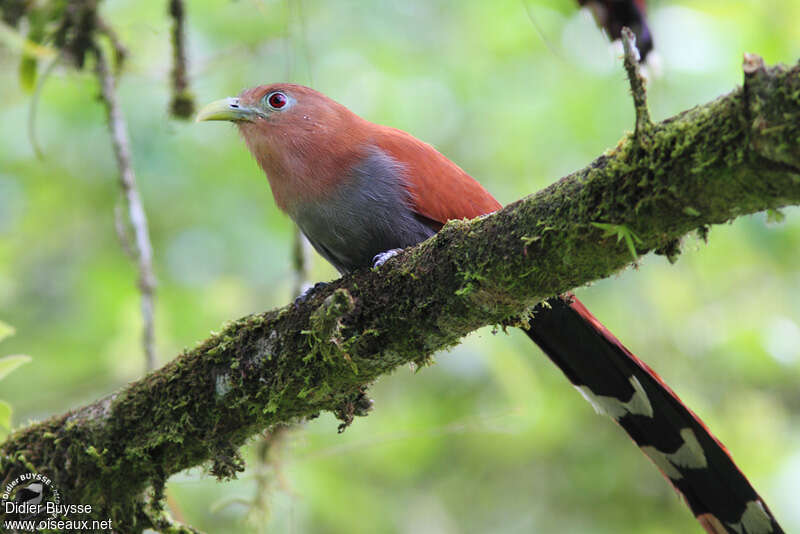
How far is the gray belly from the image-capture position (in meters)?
3.13

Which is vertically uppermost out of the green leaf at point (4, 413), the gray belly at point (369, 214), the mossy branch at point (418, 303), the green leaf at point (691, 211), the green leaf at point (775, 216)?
the gray belly at point (369, 214)

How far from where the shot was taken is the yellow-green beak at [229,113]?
3672 mm

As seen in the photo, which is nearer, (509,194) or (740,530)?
(740,530)

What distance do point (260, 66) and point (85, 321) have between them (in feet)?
8.26

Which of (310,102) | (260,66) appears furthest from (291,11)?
(260,66)

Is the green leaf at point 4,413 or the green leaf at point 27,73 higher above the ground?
the green leaf at point 27,73

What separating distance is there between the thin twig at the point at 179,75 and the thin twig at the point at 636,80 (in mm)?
3119

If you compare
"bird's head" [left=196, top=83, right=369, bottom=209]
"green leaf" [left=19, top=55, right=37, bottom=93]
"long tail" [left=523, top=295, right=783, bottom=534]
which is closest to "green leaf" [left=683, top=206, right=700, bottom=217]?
"long tail" [left=523, top=295, right=783, bottom=534]

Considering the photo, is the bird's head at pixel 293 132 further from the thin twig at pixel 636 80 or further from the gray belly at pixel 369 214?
the thin twig at pixel 636 80

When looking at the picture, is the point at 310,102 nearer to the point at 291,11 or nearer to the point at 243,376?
the point at 291,11

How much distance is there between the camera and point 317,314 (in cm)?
241

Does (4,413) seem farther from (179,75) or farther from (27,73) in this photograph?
(179,75)

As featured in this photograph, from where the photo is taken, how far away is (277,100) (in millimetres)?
3684

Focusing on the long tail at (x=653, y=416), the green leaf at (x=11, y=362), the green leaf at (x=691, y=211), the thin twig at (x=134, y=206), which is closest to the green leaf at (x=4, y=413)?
the green leaf at (x=11, y=362)
